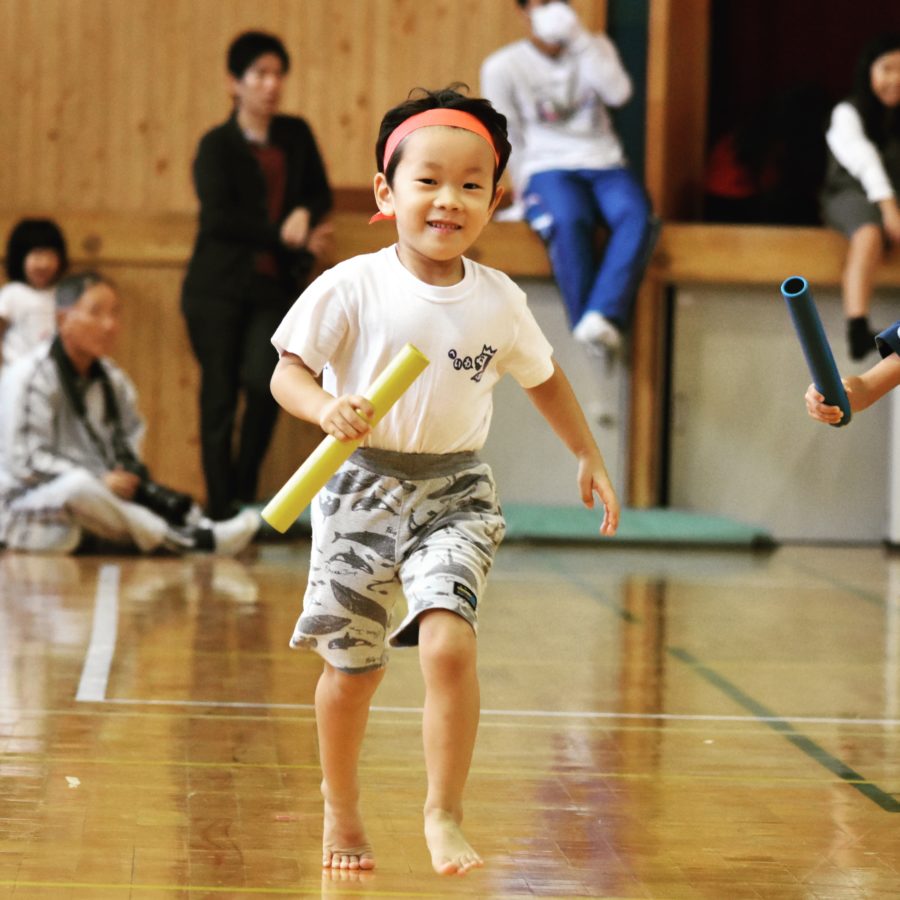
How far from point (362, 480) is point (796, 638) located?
216cm

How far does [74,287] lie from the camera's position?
17.2 feet

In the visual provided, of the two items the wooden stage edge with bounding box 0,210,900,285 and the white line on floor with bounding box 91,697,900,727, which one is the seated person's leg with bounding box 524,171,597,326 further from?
the white line on floor with bounding box 91,697,900,727

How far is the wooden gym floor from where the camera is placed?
206cm

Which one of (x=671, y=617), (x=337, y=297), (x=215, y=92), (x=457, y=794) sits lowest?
(x=671, y=617)

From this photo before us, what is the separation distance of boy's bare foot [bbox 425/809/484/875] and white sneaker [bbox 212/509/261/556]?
3.43 m

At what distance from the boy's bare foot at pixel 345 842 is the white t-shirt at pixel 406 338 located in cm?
46

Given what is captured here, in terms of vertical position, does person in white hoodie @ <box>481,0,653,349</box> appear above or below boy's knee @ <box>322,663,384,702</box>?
above

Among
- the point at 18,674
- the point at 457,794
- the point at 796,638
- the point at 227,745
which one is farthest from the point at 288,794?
the point at 796,638

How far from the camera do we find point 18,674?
322 centimetres

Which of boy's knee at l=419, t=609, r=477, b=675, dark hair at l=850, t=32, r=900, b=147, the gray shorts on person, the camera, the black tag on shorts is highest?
dark hair at l=850, t=32, r=900, b=147

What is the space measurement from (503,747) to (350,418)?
106cm

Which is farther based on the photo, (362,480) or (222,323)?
(222,323)

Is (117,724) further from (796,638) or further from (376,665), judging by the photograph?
(796,638)

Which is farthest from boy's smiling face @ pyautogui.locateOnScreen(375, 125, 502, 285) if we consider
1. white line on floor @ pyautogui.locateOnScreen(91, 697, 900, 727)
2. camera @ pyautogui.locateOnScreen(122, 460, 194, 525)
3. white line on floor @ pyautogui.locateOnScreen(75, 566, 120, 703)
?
camera @ pyautogui.locateOnScreen(122, 460, 194, 525)
